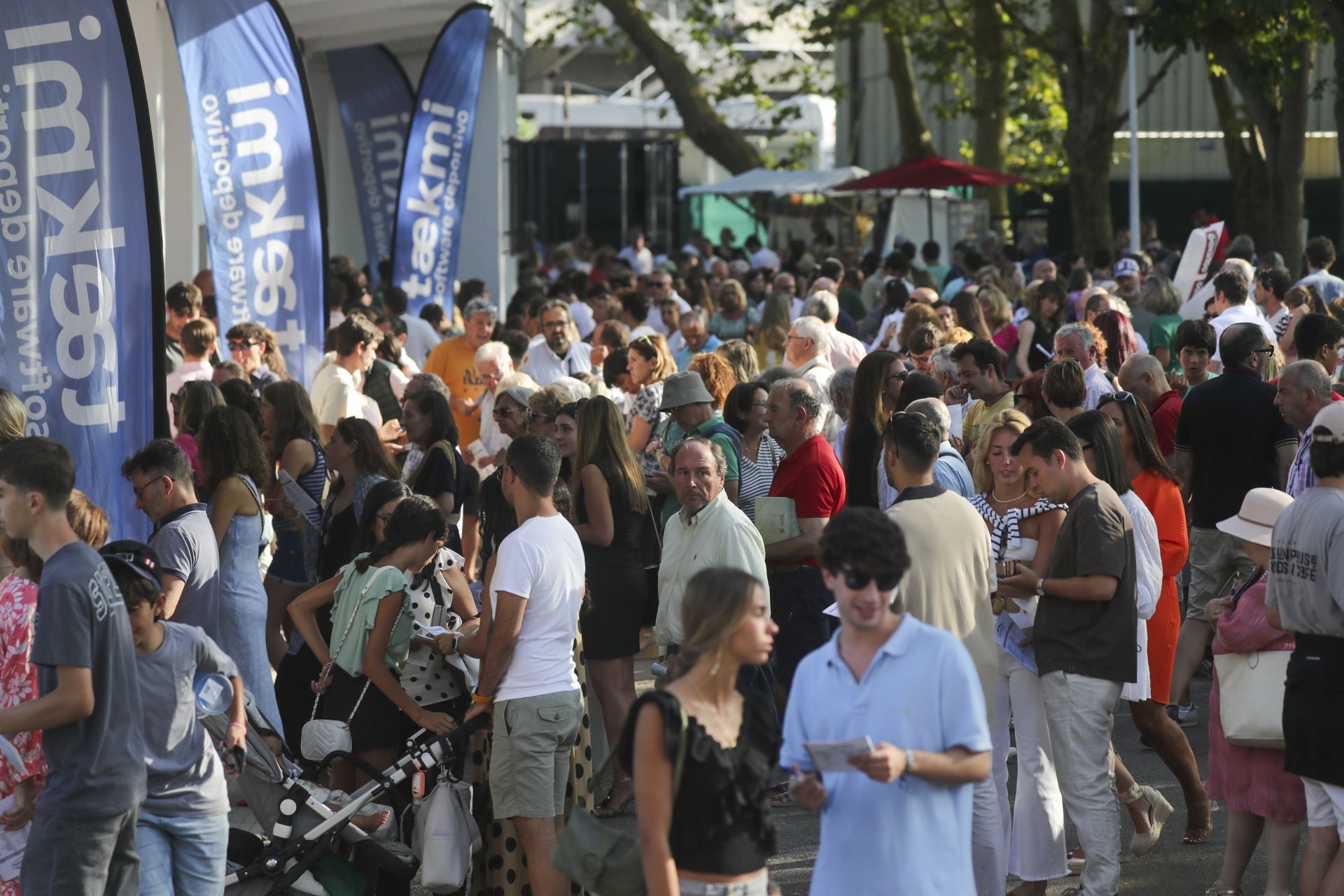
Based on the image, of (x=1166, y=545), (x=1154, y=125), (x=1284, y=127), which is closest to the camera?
(x=1166, y=545)

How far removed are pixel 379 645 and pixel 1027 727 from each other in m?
2.33

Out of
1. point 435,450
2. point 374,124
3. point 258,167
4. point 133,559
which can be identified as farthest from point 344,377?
point 374,124

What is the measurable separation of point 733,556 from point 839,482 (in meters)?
1.21

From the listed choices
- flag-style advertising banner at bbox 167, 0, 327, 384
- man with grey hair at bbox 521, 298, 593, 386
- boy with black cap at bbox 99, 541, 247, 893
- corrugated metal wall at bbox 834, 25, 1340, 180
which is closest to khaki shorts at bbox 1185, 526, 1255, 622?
man with grey hair at bbox 521, 298, 593, 386

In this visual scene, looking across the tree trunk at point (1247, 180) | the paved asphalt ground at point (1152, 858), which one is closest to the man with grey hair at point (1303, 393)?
the paved asphalt ground at point (1152, 858)

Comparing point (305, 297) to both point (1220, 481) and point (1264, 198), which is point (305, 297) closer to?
point (1220, 481)

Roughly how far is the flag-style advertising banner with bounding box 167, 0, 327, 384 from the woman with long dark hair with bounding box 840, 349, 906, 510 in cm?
450

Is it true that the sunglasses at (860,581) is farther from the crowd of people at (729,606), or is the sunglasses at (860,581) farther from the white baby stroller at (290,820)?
the white baby stroller at (290,820)

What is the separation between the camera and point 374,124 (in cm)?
1947

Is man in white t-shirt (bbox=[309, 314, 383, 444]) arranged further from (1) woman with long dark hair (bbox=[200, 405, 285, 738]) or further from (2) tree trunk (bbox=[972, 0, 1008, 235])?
(2) tree trunk (bbox=[972, 0, 1008, 235])

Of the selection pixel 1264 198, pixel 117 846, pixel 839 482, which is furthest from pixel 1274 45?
pixel 117 846

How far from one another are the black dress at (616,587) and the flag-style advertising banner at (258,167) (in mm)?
4415

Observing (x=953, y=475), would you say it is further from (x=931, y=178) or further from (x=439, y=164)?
(x=931, y=178)

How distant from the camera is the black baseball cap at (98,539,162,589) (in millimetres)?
4695
